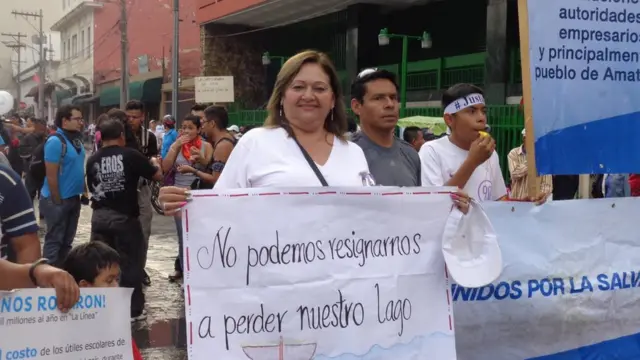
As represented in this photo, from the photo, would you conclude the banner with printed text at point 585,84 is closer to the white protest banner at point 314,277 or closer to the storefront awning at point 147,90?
the white protest banner at point 314,277

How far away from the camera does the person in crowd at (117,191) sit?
5121 millimetres

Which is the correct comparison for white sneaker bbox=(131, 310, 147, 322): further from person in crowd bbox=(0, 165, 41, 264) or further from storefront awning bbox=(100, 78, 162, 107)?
storefront awning bbox=(100, 78, 162, 107)

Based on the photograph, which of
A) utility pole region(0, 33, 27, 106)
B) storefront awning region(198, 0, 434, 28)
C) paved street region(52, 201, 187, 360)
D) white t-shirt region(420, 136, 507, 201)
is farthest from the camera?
utility pole region(0, 33, 27, 106)

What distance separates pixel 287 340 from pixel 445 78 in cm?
1515

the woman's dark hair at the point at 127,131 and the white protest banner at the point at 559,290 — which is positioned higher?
the woman's dark hair at the point at 127,131

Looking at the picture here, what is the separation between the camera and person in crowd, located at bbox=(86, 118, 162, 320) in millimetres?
5121

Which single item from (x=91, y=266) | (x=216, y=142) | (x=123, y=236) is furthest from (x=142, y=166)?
(x=91, y=266)

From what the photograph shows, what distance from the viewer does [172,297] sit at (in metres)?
6.48

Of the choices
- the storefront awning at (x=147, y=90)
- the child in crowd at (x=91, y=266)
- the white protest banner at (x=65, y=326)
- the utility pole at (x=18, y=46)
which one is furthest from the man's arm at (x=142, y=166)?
the utility pole at (x=18, y=46)

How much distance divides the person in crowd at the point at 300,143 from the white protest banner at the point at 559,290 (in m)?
0.84

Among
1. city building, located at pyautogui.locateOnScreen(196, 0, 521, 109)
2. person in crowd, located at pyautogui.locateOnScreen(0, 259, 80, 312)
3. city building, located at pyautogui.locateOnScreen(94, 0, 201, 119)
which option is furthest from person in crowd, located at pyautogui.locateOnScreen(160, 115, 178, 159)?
Result: city building, located at pyautogui.locateOnScreen(94, 0, 201, 119)

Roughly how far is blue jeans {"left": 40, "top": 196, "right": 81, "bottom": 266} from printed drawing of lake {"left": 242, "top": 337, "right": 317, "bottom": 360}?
411 cm

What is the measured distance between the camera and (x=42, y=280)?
209 centimetres

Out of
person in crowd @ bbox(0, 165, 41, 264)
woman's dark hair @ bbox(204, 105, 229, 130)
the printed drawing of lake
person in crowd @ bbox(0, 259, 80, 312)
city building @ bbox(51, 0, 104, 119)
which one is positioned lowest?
the printed drawing of lake
